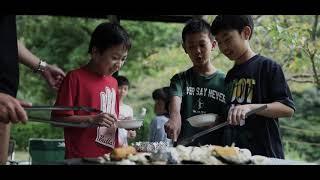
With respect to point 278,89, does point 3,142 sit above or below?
below

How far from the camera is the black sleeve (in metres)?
2.21

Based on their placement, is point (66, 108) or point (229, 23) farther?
point (229, 23)

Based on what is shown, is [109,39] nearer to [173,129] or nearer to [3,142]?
[173,129]

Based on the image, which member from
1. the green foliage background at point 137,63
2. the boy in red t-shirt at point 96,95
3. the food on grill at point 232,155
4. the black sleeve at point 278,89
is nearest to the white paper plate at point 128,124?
the boy in red t-shirt at point 96,95

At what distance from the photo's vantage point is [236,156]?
189 centimetres

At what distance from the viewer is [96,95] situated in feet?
7.49

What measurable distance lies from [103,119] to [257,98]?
665mm

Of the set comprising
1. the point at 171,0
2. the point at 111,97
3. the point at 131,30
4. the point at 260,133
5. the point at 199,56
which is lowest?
the point at 260,133

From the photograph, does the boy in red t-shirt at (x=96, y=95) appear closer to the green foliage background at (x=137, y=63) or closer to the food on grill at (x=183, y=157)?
the food on grill at (x=183, y=157)

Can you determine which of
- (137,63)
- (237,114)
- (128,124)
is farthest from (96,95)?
(137,63)

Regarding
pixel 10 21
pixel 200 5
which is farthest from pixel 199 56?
pixel 10 21
